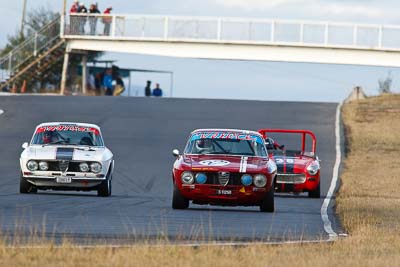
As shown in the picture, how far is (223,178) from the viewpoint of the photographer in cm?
2055

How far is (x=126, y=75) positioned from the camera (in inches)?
3536

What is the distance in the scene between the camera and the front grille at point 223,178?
807 inches

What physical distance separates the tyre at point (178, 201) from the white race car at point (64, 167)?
379cm

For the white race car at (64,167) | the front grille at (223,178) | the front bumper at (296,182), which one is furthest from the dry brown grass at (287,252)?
the white race car at (64,167)

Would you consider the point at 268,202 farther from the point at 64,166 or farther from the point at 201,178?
the point at 64,166

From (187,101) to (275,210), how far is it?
3296cm

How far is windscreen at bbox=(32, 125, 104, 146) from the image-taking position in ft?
82.7

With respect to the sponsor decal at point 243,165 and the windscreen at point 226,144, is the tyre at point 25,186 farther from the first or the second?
the sponsor decal at point 243,165

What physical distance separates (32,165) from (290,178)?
6034mm

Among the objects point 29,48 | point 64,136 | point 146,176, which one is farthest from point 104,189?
point 29,48

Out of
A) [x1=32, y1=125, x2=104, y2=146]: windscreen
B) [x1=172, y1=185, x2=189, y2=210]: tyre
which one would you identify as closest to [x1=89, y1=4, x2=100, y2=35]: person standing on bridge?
[x1=32, y1=125, x2=104, y2=146]: windscreen

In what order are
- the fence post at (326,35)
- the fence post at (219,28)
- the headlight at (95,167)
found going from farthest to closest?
the fence post at (219,28)
the fence post at (326,35)
the headlight at (95,167)

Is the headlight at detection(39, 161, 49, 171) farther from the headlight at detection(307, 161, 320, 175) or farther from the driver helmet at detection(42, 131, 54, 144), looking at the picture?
the headlight at detection(307, 161, 320, 175)

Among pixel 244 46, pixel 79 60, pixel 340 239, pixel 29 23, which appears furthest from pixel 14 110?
pixel 29 23
